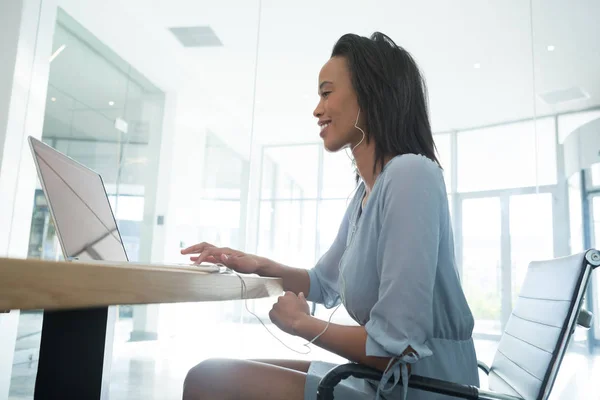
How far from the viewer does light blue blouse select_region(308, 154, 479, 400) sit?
0.81 m

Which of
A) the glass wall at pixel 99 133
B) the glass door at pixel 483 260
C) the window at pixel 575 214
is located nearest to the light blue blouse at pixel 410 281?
the glass wall at pixel 99 133

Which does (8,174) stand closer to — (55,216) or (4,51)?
(4,51)

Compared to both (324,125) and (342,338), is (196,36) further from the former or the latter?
(342,338)

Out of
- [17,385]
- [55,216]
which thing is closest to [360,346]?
[55,216]

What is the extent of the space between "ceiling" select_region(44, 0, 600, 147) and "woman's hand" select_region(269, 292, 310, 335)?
12.0 ft

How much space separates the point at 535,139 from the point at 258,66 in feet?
9.64

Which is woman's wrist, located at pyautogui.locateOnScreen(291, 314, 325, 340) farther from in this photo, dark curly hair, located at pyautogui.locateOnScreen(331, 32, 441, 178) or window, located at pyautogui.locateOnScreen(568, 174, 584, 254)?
window, located at pyautogui.locateOnScreen(568, 174, 584, 254)

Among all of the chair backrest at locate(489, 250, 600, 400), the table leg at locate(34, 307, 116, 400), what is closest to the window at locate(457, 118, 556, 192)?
the chair backrest at locate(489, 250, 600, 400)

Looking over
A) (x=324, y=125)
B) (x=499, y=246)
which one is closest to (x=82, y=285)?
(x=324, y=125)

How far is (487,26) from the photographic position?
14.8 feet

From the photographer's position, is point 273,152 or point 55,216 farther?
point 273,152

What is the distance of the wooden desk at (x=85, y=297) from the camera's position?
401mm

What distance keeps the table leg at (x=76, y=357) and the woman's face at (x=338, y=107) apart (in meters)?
0.66

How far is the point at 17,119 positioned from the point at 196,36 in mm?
2139
